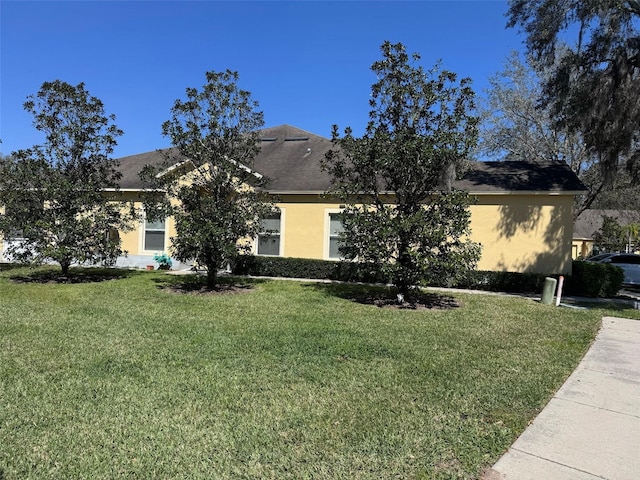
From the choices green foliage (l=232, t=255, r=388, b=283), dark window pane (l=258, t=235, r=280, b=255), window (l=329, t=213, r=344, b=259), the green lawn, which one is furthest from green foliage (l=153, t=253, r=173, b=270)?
the green lawn

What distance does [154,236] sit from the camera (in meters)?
17.4

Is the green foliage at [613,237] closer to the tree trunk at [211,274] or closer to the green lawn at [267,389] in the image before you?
the green lawn at [267,389]

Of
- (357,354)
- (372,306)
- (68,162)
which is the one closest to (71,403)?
(357,354)

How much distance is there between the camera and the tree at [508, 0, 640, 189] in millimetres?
11554

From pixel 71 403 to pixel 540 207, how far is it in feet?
45.4

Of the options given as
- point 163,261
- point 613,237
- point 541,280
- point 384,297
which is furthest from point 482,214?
point 613,237

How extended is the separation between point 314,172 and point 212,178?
6.71m

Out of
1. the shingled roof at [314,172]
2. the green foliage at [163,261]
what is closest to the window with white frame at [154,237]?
the green foliage at [163,261]

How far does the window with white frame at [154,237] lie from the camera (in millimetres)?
17250

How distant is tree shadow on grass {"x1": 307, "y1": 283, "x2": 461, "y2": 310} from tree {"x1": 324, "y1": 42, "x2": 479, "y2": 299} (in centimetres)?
69

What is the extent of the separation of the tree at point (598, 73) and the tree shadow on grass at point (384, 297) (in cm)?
631

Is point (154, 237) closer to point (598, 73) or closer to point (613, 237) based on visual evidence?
point (598, 73)

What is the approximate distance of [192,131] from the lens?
34.8ft

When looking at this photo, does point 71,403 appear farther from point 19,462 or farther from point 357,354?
point 357,354
